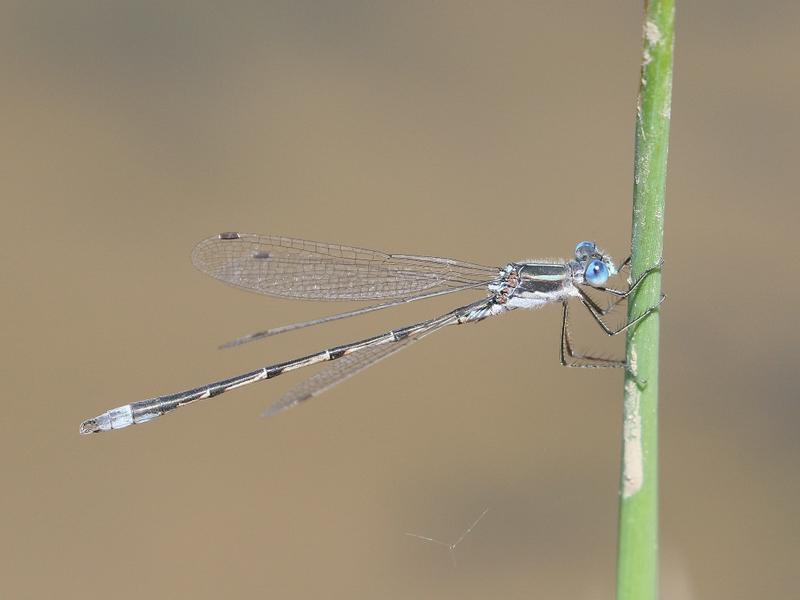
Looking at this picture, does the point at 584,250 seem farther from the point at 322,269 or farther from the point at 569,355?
the point at 322,269

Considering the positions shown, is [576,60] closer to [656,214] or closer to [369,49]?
[369,49]

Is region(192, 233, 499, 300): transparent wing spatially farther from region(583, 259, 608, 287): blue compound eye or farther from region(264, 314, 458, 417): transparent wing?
region(583, 259, 608, 287): blue compound eye

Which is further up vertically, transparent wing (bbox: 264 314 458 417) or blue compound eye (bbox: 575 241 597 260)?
blue compound eye (bbox: 575 241 597 260)

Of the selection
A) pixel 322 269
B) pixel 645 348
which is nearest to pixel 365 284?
pixel 322 269

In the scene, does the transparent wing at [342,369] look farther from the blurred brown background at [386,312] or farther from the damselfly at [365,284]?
the blurred brown background at [386,312]

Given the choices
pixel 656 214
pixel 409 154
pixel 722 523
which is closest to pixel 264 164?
pixel 409 154

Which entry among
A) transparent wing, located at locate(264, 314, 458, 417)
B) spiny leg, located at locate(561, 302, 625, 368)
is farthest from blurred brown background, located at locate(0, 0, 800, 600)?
transparent wing, located at locate(264, 314, 458, 417)
